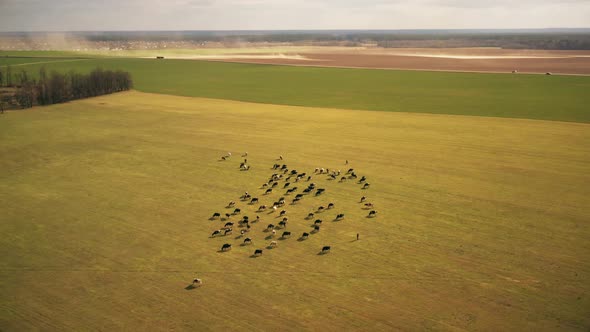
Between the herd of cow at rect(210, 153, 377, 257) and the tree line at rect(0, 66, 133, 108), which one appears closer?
the herd of cow at rect(210, 153, 377, 257)

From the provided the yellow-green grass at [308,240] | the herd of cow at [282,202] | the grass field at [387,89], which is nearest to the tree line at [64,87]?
the grass field at [387,89]

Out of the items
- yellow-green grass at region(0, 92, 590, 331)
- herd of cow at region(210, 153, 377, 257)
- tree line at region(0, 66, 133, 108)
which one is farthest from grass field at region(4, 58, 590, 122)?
herd of cow at region(210, 153, 377, 257)

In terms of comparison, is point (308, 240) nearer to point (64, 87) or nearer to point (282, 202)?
point (282, 202)

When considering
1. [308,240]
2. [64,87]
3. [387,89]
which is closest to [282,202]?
[308,240]

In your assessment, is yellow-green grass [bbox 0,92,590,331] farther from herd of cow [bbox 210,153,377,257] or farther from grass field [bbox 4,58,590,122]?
grass field [bbox 4,58,590,122]

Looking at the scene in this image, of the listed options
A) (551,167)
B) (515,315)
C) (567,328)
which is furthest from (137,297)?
(551,167)

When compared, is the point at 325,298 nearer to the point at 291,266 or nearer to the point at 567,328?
the point at 291,266
